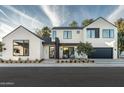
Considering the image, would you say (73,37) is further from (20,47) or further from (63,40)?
(20,47)

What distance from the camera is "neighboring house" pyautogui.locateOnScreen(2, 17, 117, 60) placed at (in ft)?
84.4

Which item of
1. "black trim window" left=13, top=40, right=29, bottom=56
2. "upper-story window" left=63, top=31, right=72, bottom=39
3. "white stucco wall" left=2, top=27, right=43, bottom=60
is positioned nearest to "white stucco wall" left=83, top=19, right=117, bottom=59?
"upper-story window" left=63, top=31, right=72, bottom=39

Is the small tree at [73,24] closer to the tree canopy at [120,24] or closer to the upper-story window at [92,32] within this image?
the upper-story window at [92,32]

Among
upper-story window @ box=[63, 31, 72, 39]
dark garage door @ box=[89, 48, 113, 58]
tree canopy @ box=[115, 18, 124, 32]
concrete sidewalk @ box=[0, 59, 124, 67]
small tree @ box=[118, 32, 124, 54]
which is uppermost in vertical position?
tree canopy @ box=[115, 18, 124, 32]

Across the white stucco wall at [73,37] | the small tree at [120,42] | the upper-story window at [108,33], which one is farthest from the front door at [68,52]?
the small tree at [120,42]

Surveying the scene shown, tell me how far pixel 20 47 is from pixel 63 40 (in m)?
3.90

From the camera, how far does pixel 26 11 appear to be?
2195 cm

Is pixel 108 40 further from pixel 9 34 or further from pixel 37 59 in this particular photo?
pixel 9 34

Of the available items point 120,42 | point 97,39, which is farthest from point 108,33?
point 97,39

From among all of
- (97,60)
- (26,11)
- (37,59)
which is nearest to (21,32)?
(37,59)

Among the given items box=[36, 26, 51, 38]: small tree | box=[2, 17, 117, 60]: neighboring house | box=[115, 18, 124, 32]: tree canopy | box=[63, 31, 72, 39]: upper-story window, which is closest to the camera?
box=[115, 18, 124, 32]: tree canopy

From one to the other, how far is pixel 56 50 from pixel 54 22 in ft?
12.8

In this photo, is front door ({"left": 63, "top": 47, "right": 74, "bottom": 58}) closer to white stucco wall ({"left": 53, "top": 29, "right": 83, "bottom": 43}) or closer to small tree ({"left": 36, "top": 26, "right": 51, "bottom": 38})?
Answer: white stucco wall ({"left": 53, "top": 29, "right": 83, "bottom": 43})

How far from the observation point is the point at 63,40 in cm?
2783
